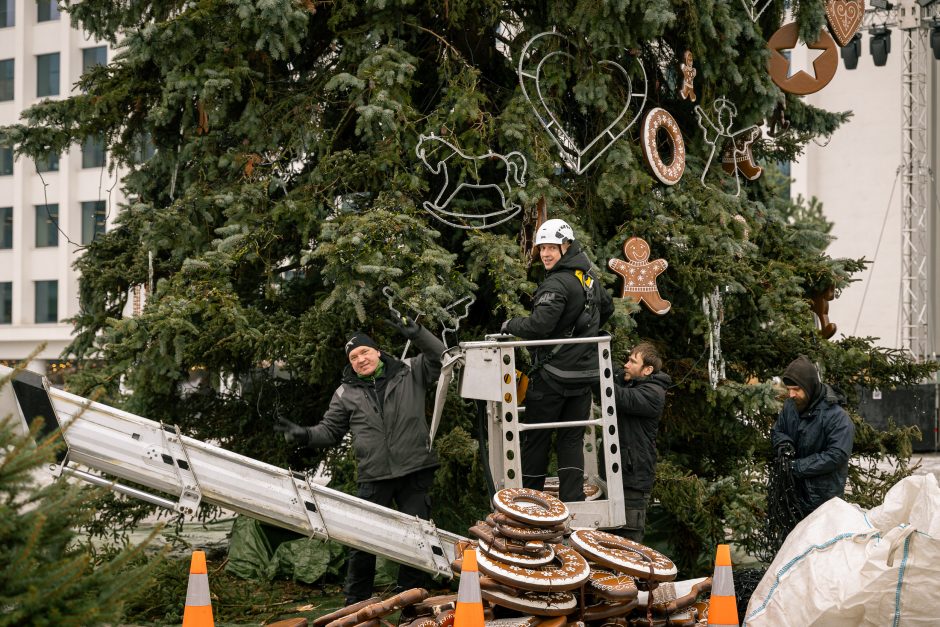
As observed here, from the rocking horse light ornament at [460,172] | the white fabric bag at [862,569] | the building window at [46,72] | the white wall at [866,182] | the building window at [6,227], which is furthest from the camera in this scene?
the building window at [6,227]

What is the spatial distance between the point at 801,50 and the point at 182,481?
37676 mm

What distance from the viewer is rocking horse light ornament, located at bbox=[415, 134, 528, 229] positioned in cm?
980

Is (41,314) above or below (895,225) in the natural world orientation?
below

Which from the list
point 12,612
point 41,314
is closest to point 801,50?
point 41,314

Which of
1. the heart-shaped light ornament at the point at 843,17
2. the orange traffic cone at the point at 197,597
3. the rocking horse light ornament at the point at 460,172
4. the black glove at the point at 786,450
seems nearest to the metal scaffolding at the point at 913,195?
the heart-shaped light ornament at the point at 843,17

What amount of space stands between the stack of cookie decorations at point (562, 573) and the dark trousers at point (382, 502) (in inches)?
30.3

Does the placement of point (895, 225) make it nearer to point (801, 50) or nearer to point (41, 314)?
point (801, 50)

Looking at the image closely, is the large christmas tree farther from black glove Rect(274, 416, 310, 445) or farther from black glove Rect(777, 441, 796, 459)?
black glove Rect(274, 416, 310, 445)

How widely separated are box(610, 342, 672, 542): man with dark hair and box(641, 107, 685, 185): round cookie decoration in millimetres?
2628

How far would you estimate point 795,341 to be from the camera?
35.2ft

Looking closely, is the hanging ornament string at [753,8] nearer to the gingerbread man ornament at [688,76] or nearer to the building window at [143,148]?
the gingerbread man ornament at [688,76]

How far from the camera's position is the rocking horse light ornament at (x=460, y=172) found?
980 cm

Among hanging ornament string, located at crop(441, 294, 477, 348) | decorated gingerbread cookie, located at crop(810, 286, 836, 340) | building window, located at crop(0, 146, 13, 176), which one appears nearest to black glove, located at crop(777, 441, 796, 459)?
hanging ornament string, located at crop(441, 294, 477, 348)

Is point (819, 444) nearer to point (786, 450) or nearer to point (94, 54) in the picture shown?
point (786, 450)
